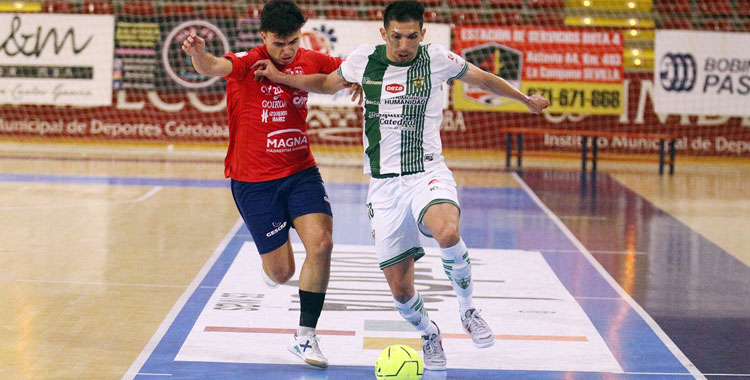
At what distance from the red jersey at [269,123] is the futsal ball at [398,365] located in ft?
4.53

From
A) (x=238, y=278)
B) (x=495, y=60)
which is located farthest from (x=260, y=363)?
(x=495, y=60)

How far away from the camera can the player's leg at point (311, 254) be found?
571cm

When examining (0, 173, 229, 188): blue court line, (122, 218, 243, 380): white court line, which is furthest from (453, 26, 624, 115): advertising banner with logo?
(122, 218, 243, 380): white court line

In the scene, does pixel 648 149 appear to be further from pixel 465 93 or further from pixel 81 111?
pixel 81 111

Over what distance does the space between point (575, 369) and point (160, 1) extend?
660 inches

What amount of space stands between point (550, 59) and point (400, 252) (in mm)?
13574

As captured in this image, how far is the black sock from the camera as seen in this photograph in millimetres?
5793

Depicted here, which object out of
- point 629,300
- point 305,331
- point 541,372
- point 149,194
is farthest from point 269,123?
point 149,194

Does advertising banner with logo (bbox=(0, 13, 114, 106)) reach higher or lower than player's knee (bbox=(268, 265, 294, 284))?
higher

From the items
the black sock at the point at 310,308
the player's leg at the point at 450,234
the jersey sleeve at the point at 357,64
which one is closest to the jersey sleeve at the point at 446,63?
the jersey sleeve at the point at 357,64

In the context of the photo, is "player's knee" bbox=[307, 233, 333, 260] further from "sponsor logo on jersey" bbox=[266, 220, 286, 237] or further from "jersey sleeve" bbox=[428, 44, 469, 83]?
"jersey sleeve" bbox=[428, 44, 469, 83]

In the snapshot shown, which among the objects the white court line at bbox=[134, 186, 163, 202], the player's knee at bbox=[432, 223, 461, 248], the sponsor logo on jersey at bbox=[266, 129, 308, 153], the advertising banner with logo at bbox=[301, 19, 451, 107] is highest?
the advertising banner with logo at bbox=[301, 19, 451, 107]

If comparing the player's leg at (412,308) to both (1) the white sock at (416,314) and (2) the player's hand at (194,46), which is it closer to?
(1) the white sock at (416,314)

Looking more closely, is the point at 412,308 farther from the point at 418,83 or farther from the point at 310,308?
the point at 418,83
